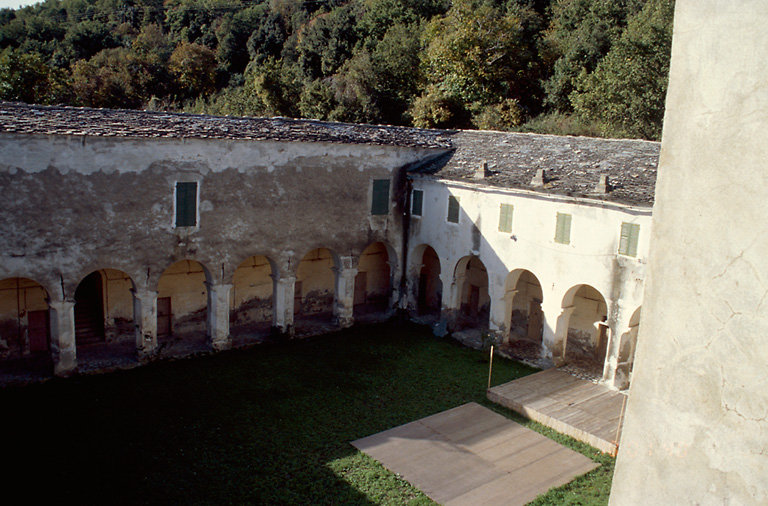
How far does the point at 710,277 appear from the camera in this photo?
12.2 feet

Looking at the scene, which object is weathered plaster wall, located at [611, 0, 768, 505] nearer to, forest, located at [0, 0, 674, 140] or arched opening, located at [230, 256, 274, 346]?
arched opening, located at [230, 256, 274, 346]

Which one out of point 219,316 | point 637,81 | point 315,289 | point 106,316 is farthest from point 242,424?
point 637,81

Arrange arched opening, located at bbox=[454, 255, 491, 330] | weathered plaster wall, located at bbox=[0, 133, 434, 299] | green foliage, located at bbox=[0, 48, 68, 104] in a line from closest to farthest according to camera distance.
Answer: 1. weathered plaster wall, located at bbox=[0, 133, 434, 299]
2. arched opening, located at bbox=[454, 255, 491, 330]
3. green foliage, located at bbox=[0, 48, 68, 104]

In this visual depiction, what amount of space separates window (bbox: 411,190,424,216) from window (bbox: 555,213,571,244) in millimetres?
6417

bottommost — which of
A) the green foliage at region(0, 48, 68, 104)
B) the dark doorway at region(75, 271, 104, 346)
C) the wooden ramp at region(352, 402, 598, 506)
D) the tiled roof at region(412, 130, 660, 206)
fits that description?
the wooden ramp at region(352, 402, 598, 506)

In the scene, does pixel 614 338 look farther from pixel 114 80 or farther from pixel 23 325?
pixel 114 80

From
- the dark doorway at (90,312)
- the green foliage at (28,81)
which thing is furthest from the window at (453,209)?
the green foliage at (28,81)

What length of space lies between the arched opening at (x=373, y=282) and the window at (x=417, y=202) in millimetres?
2642

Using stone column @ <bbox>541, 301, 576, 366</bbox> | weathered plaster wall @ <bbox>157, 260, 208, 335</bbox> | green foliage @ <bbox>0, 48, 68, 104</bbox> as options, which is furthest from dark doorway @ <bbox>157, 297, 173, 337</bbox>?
green foliage @ <bbox>0, 48, 68, 104</bbox>

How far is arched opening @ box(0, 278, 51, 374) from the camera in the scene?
20.6 meters

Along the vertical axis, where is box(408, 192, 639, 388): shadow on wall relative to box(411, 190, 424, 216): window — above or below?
below

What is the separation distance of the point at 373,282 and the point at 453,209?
632 cm

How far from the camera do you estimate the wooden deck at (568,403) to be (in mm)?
17172

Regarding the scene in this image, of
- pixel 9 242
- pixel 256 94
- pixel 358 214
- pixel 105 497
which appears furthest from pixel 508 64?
pixel 105 497
